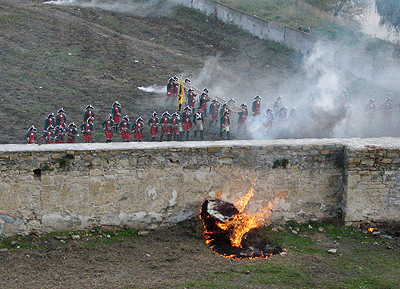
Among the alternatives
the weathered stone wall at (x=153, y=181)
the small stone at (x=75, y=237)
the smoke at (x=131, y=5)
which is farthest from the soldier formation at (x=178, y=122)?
the smoke at (x=131, y=5)

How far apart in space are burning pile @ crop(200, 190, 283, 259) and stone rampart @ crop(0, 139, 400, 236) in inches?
15.2

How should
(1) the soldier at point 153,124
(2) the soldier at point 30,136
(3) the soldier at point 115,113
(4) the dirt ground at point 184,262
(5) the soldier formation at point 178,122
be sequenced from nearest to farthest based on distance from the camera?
(4) the dirt ground at point 184,262
(2) the soldier at point 30,136
(5) the soldier formation at point 178,122
(1) the soldier at point 153,124
(3) the soldier at point 115,113

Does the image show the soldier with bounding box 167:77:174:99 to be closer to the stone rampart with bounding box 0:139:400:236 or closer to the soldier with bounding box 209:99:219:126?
the soldier with bounding box 209:99:219:126

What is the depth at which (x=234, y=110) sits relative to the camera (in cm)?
2023

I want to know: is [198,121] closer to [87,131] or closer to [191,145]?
[87,131]

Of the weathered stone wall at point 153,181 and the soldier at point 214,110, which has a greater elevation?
the soldier at point 214,110

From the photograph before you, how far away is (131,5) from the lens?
37688 mm

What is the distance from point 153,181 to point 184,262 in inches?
79.8

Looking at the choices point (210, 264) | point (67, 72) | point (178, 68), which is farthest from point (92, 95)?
point (210, 264)

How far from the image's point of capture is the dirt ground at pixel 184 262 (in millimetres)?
9250

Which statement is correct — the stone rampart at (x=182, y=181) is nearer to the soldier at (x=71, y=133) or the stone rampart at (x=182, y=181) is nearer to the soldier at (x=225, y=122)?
the soldier at (x=71, y=133)

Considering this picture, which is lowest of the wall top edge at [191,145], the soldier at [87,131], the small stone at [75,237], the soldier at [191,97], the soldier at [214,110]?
the small stone at [75,237]

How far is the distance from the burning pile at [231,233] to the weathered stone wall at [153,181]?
1.31 feet

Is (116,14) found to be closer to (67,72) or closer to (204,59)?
(204,59)
